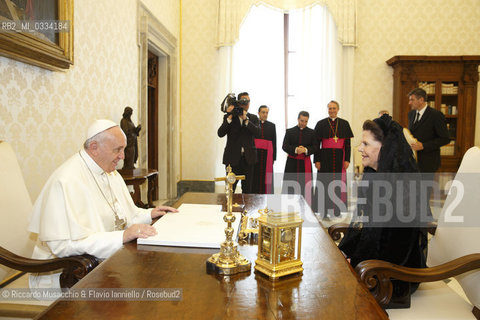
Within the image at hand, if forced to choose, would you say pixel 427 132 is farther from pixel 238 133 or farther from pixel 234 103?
pixel 234 103

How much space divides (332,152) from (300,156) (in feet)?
1.67

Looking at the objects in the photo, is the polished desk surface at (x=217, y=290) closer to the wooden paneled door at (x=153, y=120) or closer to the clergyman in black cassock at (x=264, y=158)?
the clergyman in black cassock at (x=264, y=158)

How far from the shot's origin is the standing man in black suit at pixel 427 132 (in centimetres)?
568

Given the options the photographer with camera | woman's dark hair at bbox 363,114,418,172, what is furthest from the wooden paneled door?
woman's dark hair at bbox 363,114,418,172

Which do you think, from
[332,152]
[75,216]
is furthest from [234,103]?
[75,216]

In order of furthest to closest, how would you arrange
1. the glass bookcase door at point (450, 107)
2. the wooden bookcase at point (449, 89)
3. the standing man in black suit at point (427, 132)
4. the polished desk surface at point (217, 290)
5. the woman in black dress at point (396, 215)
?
1. the glass bookcase door at point (450, 107)
2. the wooden bookcase at point (449, 89)
3. the standing man in black suit at point (427, 132)
4. the woman in black dress at point (396, 215)
5. the polished desk surface at point (217, 290)

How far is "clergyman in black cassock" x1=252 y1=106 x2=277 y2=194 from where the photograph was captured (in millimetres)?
6141

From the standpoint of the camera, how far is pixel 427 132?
19.0ft

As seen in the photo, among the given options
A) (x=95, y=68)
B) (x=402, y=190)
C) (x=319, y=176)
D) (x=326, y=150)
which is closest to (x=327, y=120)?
(x=326, y=150)

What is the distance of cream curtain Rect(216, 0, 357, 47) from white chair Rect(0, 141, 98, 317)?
6324 millimetres

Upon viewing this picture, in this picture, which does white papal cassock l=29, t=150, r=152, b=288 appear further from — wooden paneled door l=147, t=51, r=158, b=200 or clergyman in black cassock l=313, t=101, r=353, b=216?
wooden paneled door l=147, t=51, r=158, b=200

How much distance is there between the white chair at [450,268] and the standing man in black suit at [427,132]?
3.78 metres

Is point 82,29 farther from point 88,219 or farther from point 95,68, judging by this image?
point 88,219

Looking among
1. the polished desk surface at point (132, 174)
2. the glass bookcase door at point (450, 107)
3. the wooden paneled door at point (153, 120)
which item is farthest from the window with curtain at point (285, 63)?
the polished desk surface at point (132, 174)
